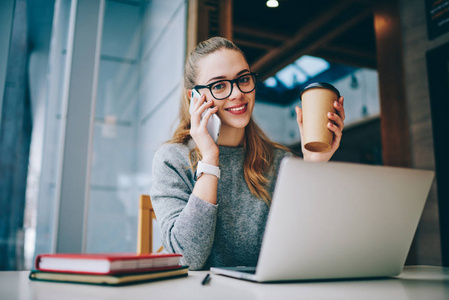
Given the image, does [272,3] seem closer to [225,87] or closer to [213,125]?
[225,87]

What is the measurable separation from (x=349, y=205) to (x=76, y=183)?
196 centimetres

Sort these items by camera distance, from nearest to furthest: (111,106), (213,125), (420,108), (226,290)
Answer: (226,290) < (213,125) < (420,108) < (111,106)

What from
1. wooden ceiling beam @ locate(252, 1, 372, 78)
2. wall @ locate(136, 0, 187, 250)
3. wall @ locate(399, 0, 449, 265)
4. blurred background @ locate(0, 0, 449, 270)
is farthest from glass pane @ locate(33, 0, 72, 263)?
wooden ceiling beam @ locate(252, 1, 372, 78)

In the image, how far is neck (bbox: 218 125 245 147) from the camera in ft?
4.32

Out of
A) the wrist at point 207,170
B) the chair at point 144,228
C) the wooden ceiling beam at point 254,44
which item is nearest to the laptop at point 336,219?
the wrist at point 207,170

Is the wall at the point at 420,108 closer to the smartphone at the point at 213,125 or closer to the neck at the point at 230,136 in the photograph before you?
the neck at the point at 230,136

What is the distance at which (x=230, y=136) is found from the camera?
4.36ft

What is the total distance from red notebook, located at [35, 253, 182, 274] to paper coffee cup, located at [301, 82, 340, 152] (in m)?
0.38

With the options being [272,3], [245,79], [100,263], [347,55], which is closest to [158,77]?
[272,3]

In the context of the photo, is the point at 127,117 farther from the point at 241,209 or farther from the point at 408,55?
the point at 408,55

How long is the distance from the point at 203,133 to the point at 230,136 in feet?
0.89

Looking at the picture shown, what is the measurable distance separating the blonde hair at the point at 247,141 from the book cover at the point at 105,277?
0.60 metres

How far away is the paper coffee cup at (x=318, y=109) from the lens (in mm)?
732

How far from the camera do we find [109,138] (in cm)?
235
